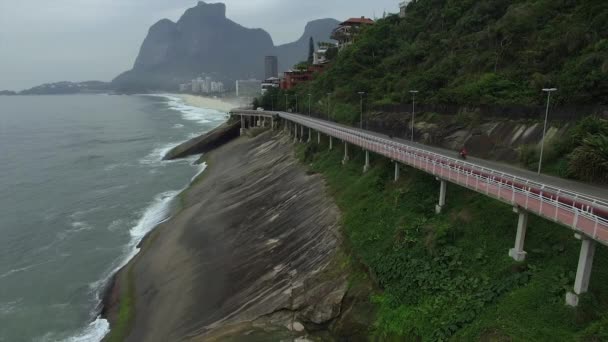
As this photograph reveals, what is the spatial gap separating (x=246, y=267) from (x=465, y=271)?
1667 centimetres

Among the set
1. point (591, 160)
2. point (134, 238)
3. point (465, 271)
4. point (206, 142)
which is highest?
point (591, 160)

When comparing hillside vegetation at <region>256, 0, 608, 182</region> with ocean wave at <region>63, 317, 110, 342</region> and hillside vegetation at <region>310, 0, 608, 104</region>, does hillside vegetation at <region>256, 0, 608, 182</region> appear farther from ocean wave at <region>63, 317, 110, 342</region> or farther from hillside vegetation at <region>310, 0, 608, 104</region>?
ocean wave at <region>63, 317, 110, 342</region>

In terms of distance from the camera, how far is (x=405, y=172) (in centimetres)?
3056

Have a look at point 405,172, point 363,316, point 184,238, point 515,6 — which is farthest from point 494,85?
point 184,238

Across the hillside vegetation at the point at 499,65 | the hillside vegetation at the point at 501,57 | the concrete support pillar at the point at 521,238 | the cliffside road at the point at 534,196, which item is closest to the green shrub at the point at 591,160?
the hillside vegetation at the point at 499,65

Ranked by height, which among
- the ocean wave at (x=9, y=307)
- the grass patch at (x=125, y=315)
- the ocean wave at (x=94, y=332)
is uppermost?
the grass patch at (x=125, y=315)

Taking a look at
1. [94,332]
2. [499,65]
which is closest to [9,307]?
[94,332]

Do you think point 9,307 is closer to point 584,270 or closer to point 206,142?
point 584,270

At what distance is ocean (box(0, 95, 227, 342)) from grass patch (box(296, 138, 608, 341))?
68.5 ft

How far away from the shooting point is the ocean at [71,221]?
29906mm

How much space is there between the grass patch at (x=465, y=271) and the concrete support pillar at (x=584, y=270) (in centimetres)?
32

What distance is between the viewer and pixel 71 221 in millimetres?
47844

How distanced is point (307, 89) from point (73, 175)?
62.8m

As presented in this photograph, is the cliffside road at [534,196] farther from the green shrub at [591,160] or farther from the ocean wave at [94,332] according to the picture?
the ocean wave at [94,332]
